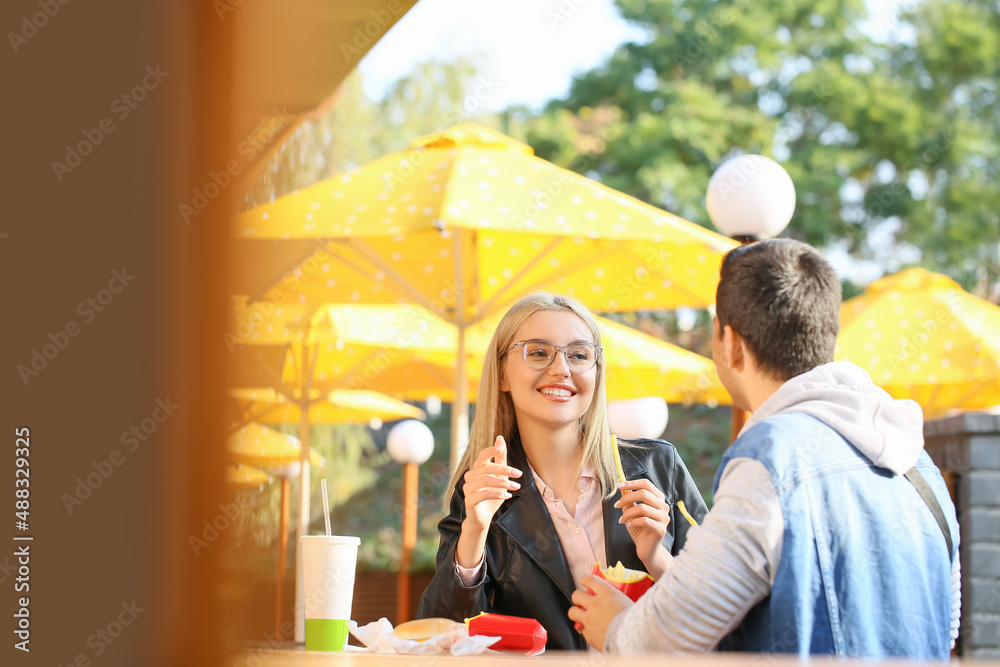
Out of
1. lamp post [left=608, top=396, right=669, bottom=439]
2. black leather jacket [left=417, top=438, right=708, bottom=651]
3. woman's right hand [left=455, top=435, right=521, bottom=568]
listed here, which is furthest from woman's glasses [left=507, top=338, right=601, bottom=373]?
lamp post [left=608, top=396, right=669, bottom=439]

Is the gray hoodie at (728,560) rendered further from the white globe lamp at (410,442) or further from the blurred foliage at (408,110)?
the blurred foliage at (408,110)

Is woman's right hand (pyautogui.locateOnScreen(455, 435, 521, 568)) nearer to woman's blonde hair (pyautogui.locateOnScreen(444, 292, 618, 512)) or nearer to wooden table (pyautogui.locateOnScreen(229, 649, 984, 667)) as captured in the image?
woman's blonde hair (pyautogui.locateOnScreen(444, 292, 618, 512))

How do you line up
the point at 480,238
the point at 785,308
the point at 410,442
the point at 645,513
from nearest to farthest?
the point at 785,308 → the point at 645,513 → the point at 480,238 → the point at 410,442

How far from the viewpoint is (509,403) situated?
273 cm

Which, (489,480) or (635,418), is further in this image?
(635,418)

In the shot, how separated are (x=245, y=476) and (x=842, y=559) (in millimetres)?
1000

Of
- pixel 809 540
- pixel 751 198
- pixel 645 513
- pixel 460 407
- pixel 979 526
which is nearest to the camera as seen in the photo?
pixel 809 540

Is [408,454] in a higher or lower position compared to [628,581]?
higher

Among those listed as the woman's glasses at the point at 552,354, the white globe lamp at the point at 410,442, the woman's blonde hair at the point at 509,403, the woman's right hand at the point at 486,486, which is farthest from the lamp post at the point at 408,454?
the woman's right hand at the point at 486,486

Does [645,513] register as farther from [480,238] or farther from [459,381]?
[480,238]

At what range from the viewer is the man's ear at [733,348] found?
5.80 ft

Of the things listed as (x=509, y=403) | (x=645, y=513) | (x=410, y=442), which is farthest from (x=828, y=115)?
(x=645, y=513)

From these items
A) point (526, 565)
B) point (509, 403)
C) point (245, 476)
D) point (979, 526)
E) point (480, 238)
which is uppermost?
point (480, 238)

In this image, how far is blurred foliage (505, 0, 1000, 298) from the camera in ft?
59.4
